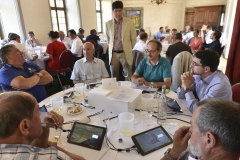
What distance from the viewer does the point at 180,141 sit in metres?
0.98

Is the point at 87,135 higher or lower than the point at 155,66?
lower

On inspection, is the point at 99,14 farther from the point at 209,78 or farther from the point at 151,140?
the point at 151,140

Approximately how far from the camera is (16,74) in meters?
1.94

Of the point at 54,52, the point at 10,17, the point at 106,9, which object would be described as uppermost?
the point at 106,9

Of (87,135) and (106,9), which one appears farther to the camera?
(106,9)

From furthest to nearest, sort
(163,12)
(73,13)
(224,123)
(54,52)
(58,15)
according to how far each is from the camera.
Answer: (163,12) < (73,13) < (58,15) < (54,52) < (224,123)

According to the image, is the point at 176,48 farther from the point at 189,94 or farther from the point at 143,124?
the point at 143,124

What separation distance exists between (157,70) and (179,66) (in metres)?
0.54

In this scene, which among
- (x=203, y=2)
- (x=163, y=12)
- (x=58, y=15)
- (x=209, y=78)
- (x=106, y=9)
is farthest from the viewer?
(x=163, y=12)

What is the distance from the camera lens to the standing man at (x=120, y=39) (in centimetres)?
324

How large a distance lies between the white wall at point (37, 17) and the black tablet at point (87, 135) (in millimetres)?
5395

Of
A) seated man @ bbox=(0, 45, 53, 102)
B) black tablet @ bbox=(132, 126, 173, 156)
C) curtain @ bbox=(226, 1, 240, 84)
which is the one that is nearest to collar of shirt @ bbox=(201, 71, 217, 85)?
black tablet @ bbox=(132, 126, 173, 156)

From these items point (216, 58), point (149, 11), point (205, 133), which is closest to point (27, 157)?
point (205, 133)

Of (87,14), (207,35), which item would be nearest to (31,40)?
(87,14)
